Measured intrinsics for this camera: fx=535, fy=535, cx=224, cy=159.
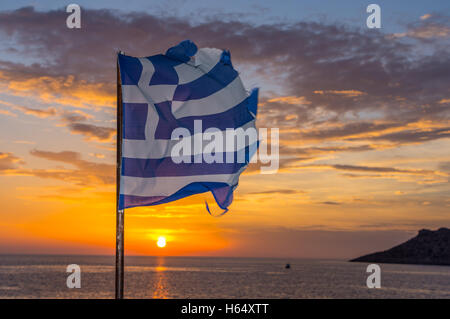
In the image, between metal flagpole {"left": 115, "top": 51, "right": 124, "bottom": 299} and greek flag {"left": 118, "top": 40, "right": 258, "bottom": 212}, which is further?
greek flag {"left": 118, "top": 40, "right": 258, "bottom": 212}

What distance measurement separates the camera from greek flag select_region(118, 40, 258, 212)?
28.7ft

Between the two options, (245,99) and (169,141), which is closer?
(169,141)

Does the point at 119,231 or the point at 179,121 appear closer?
the point at 119,231

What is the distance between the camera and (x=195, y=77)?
10031 millimetres

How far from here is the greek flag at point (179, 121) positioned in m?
8.75

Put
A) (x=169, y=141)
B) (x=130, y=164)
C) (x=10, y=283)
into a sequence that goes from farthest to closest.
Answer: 1. (x=10, y=283)
2. (x=169, y=141)
3. (x=130, y=164)

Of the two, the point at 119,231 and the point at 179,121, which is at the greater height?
the point at 179,121

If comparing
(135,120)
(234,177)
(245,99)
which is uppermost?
(245,99)

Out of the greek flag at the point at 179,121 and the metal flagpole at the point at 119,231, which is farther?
the greek flag at the point at 179,121

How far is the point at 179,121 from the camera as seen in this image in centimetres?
954
